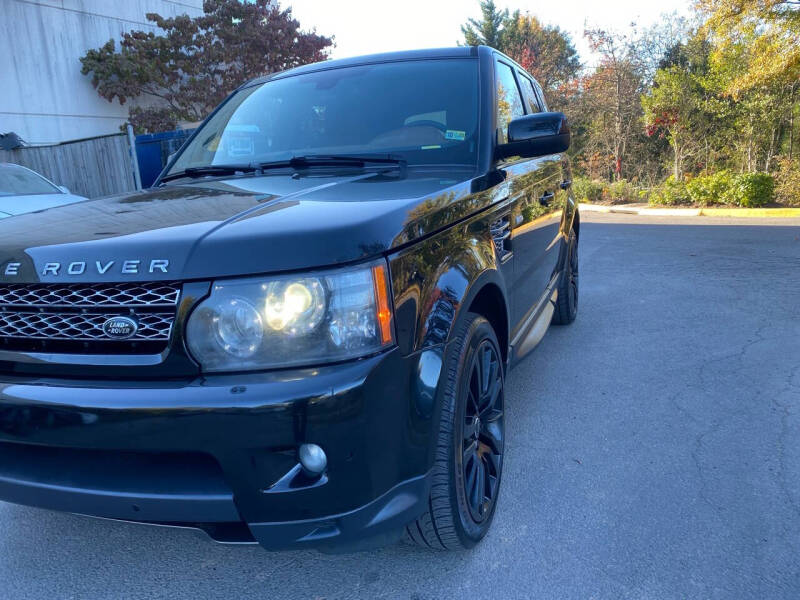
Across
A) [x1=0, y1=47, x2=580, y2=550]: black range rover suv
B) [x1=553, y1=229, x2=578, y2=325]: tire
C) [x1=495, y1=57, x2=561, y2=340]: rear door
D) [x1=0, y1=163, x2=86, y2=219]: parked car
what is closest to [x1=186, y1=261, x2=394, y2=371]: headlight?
[x1=0, y1=47, x2=580, y2=550]: black range rover suv

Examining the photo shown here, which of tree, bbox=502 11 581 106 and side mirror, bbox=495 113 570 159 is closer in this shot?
side mirror, bbox=495 113 570 159

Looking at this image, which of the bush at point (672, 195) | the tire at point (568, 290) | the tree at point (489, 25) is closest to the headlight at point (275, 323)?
the tire at point (568, 290)

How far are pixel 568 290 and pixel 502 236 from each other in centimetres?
246

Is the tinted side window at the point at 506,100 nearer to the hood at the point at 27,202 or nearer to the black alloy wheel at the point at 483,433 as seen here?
the black alloy wheel at the point at 483,433

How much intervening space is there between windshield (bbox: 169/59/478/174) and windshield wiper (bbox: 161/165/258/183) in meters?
0.08

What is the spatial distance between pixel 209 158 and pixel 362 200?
1.51m

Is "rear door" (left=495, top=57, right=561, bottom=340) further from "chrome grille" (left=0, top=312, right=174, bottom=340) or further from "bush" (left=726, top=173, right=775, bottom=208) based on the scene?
"bush" (left=726, top=173, right=775, bottom=208)

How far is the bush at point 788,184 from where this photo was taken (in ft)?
42.9

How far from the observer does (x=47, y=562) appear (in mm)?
2324

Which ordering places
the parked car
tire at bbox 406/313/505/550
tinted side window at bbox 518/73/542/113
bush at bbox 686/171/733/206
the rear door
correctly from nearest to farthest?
tire at bbox 406/313/505/550, the rear door, tinted side window at bbox 518/73/542/113, the parked car, bush at bbox 686/171/733/206

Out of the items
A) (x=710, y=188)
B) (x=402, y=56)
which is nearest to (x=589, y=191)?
(x=710, y=188)

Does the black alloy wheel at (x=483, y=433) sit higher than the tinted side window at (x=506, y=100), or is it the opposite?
the tinted side window at (x=506, y=100)

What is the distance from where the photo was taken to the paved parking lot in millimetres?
2143

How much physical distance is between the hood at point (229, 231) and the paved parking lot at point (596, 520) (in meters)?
1.22
